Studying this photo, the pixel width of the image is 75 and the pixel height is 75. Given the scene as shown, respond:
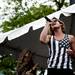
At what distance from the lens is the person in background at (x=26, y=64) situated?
11.0 metres

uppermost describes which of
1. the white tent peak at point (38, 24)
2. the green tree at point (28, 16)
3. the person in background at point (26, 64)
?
the white tent peak at point (38, 24)

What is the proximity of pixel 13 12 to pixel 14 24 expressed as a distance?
3.72 metres

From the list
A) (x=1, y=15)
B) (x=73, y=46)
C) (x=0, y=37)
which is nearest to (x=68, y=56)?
(x=73, y=46)

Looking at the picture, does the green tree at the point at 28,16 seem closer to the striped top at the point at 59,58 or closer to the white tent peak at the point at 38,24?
the white tent peak at the point at 38,24

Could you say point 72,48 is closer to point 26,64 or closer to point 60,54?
point 60,54

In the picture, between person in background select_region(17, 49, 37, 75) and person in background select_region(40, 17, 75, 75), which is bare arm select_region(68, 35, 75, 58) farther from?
person in background select_region(17, 49, 37, 75)

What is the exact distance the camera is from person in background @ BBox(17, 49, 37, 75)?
1098cm

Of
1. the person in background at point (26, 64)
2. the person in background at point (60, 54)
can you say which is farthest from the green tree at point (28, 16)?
the person in background at point (60, 54)

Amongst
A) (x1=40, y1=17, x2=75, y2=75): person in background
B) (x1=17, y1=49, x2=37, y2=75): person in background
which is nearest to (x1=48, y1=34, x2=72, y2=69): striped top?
(x1=40, y1=17, x2=75, y2=75): person in background

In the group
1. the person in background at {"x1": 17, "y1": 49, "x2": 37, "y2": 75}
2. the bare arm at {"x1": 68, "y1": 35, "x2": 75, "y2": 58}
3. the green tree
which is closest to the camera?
the bare arm at {"x1": 68, "y1": 35, "x2": 75, "y2": 58}

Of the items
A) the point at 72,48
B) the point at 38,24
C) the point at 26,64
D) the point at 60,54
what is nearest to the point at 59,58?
the point at 60,54

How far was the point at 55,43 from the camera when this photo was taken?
6223 mm

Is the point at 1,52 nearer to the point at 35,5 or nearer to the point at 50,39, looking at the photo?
the point at 50,39

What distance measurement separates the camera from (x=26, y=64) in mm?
11227
